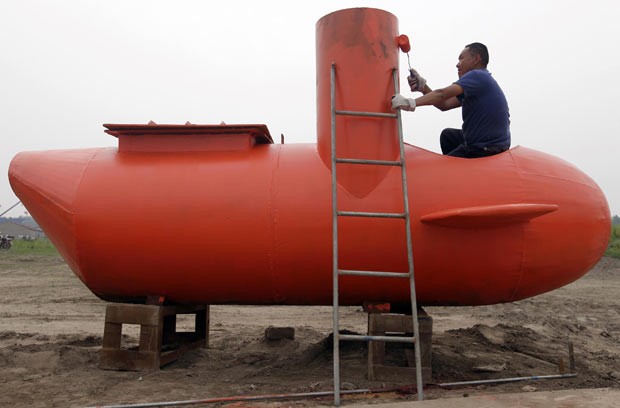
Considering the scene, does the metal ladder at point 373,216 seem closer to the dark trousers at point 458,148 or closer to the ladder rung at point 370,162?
the ladder rung at point 370,162

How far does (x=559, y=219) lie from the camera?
3.90 metres

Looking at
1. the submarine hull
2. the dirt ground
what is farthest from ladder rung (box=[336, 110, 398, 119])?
the dirt ground

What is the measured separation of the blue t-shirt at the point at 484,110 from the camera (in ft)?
13.5

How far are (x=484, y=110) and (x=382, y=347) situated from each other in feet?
6.94

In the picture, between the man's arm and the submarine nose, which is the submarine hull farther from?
the man's arm

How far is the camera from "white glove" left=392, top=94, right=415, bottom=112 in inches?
157

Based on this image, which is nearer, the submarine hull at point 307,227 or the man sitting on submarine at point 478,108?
the submarine hull at point 307,227

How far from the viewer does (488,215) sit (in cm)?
364

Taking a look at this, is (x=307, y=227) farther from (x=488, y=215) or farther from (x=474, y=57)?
(x=474, y=57)

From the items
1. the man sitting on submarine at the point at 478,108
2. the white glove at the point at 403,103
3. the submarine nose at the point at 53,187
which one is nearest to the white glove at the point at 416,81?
the man sitting on submarine at the point at 478,108

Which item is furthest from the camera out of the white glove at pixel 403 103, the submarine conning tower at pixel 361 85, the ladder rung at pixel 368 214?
the submarine conning tower at pixel 361 85

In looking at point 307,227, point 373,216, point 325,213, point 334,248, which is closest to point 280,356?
point 307,227

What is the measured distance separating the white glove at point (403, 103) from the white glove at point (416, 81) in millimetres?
603

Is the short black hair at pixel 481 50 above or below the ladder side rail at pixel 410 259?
above
